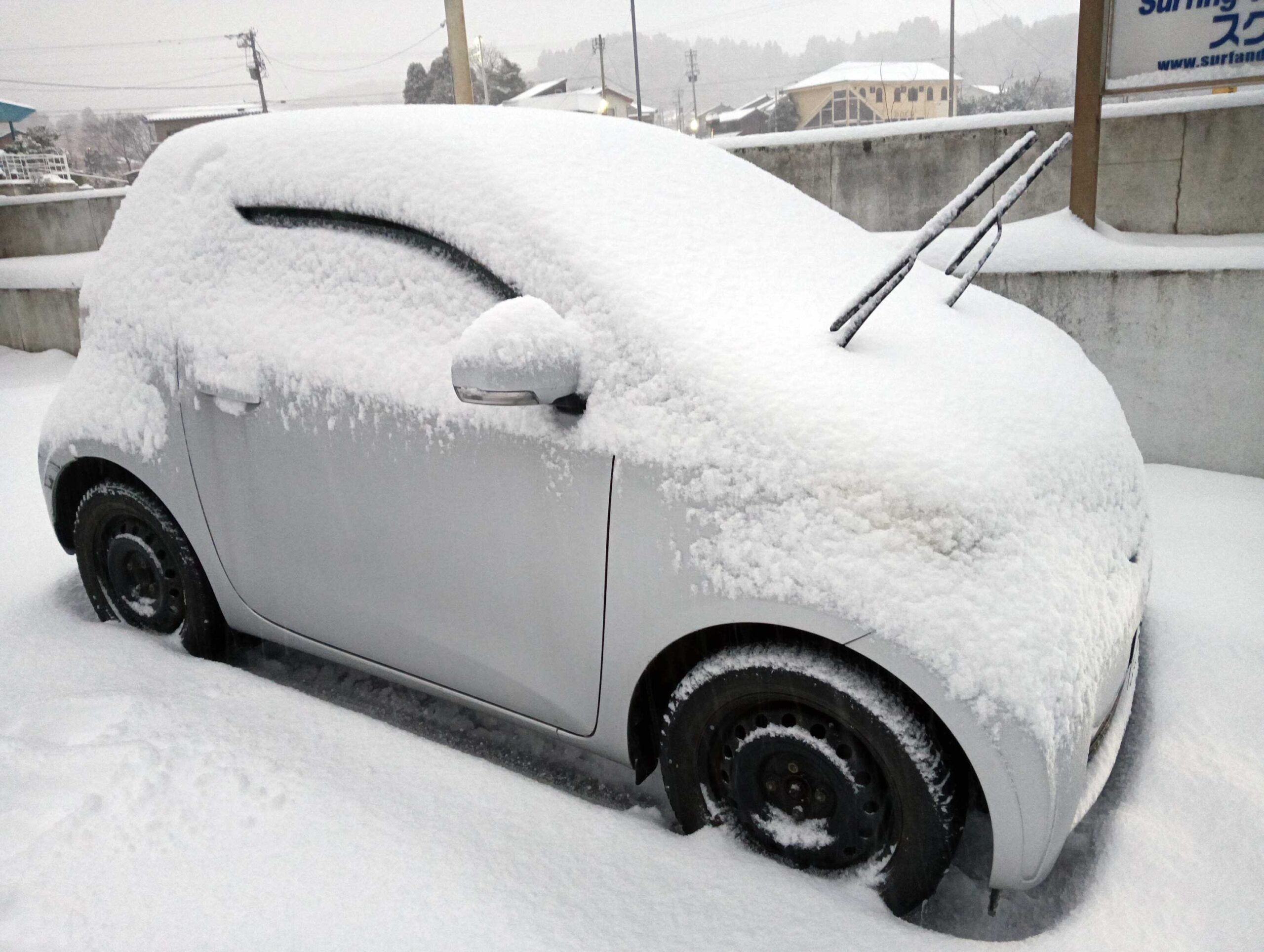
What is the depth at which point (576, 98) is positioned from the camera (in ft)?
162

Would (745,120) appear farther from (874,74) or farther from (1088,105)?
(1088,105)

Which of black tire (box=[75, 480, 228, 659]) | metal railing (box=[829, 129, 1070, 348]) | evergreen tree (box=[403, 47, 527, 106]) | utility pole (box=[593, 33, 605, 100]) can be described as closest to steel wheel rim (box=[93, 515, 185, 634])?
black tire (box=[75, 480, 228, 659])

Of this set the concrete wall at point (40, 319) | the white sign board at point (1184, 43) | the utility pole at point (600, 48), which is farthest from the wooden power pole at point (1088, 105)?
the utility pole at point (600, 48)

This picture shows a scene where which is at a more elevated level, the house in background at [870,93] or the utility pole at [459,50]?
the house in background at [870,93]

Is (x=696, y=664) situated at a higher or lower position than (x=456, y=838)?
higher

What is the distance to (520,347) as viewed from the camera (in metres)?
1.72

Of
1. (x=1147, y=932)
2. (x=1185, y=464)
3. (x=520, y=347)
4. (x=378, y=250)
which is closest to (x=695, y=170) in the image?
(x=378, y=250)

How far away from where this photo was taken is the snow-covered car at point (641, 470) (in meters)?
1.61

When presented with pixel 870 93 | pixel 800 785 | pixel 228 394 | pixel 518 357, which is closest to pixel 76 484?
pixel 228 394

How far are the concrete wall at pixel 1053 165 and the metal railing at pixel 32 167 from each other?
22.5m

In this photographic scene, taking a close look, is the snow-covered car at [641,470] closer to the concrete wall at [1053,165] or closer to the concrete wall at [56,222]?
the concrete wall at [1053,165]

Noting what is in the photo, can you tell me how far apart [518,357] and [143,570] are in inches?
72.5

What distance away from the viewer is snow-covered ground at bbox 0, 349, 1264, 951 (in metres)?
1.69

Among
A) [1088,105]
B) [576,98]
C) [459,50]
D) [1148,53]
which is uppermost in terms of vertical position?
[576,98]
